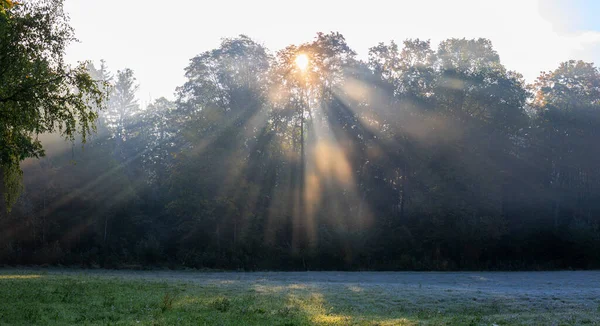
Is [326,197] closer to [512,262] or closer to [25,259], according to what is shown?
[512,262]

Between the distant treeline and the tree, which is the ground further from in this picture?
the distant treeline

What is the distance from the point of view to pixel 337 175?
6444cm

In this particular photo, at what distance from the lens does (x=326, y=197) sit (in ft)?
206

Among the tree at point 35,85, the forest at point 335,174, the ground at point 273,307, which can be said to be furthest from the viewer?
the forest at point 335,174

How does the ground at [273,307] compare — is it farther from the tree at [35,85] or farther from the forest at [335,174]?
the forest at [335,174]

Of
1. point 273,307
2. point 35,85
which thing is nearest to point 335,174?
point 273,307

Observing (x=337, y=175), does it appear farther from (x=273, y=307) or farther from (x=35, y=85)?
(x=35, y=85)

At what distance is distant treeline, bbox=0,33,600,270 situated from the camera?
186 feet

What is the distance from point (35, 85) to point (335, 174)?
47.3 m

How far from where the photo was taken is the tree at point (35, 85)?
18.9 metres

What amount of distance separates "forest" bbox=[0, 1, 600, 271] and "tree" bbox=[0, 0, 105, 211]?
3466cm

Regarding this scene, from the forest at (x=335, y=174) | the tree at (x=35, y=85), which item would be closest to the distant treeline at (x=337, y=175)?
the forest at (x=335, y=174)

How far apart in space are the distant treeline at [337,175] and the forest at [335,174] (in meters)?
0.17

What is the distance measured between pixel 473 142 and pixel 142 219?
3927cm
